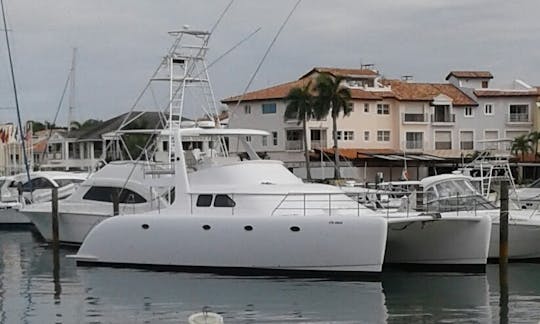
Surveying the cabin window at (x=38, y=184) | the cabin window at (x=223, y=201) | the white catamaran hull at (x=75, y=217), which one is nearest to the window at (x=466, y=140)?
the cabin window at (x=38, y=184)

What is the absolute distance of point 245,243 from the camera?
2266 centimetres

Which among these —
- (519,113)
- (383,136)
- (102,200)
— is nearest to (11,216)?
(102,200)

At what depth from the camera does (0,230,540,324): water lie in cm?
1884

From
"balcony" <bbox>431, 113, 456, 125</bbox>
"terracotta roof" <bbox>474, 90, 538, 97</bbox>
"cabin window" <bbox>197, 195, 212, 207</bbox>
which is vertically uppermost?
"terracotta roof" <bbox>474, 90, 538, 97</bbox>

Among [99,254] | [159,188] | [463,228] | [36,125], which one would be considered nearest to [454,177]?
[463,228]

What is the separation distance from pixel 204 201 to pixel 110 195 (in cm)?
750

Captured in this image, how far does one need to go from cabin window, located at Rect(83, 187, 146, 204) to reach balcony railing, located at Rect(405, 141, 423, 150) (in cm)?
4742

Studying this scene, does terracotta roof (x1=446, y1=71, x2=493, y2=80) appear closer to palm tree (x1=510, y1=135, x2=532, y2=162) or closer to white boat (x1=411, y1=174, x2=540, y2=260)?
palm tree (x1=510, y1=135, x2=532, y2=162)

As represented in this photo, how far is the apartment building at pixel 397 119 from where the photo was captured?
72.2m

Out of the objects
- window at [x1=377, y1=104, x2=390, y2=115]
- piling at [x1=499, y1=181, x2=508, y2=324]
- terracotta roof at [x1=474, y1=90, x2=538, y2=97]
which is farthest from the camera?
terracotta roof at [x1=474, y1=90, x2=538, y2=97]

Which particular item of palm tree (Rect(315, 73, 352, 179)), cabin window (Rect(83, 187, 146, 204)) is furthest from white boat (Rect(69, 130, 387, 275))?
palm tree (Rect(315, 73, 352, 179))

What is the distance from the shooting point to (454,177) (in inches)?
1084

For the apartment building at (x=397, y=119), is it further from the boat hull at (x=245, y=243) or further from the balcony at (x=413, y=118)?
the boat hull at (x=245, y=243)

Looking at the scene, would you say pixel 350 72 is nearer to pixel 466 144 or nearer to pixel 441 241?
pixel 466 144
